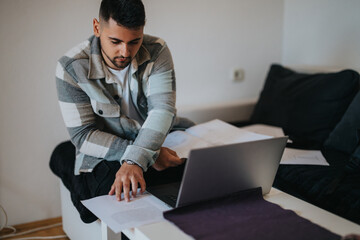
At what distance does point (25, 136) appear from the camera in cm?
207

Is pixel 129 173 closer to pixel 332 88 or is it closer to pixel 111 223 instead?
pixel 111 223

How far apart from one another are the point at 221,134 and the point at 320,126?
57cm

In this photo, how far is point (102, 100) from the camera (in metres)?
1.55

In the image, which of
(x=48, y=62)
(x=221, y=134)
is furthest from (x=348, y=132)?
(x=48, y=62)

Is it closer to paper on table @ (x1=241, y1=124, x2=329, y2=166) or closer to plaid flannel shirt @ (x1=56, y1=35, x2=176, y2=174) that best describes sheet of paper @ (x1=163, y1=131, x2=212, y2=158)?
plaid flannel shirt @ (x1=56, y1=35, x2=176, y2=174)

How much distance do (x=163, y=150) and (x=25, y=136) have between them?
35.1 inches

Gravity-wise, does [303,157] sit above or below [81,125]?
below

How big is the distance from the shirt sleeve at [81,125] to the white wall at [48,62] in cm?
55

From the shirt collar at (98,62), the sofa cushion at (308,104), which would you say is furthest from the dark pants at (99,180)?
the sofa cushion at (308,104)

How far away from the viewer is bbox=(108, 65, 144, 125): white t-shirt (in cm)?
161

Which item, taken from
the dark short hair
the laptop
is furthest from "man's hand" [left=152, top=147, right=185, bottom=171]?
the dark short hair

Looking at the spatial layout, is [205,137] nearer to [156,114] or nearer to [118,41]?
[156,114]

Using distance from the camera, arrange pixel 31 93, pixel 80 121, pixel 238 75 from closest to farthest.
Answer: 1. pixel 80 121
2. pixel 31 93
3. pixel 238 75

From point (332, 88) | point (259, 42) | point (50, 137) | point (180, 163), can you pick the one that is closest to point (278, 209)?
point (180, 163)
